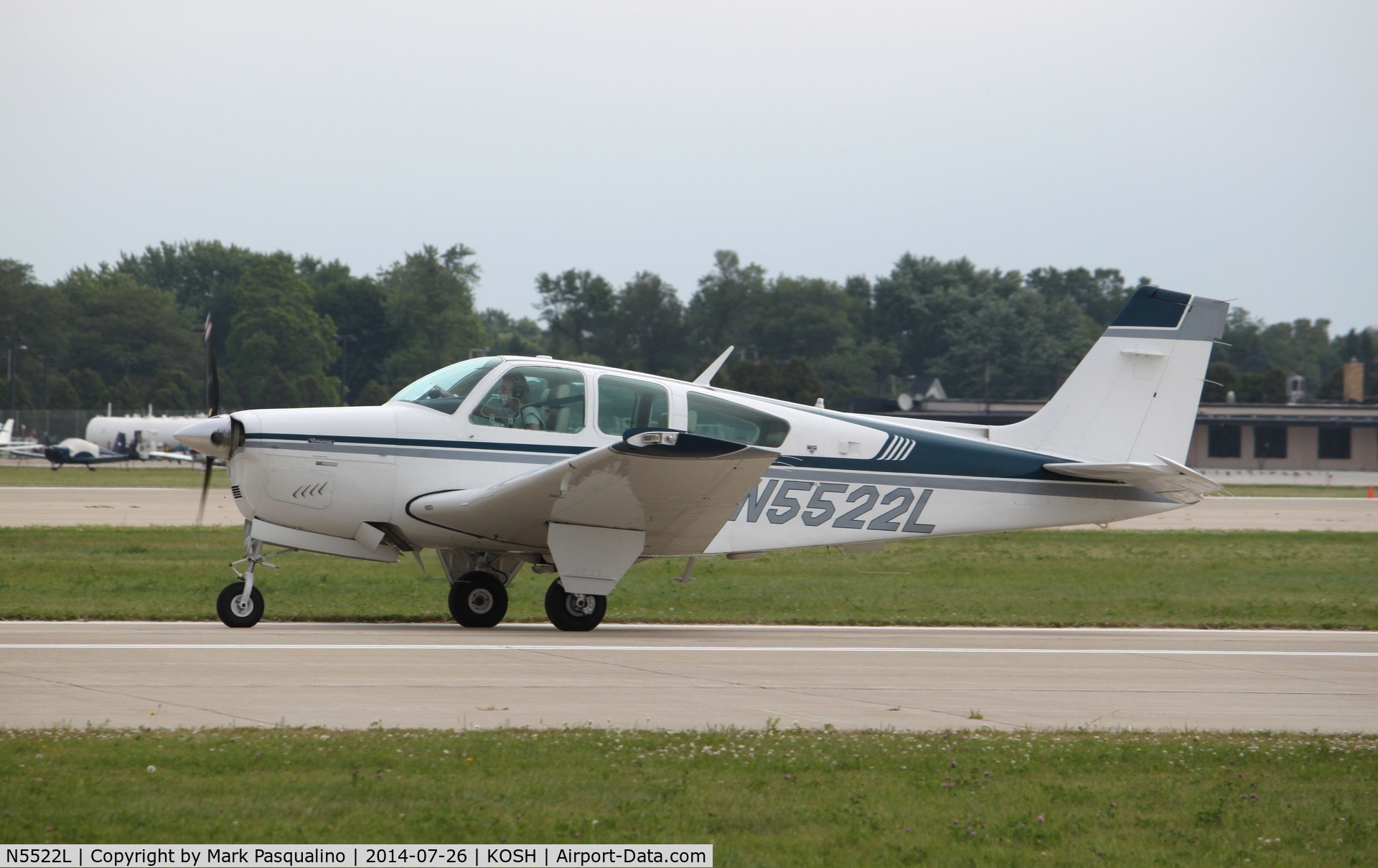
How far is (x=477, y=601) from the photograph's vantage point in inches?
472

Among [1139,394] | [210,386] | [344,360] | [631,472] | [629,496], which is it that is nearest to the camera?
[631,472]

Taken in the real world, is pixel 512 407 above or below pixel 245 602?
above

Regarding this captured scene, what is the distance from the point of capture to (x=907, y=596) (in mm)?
15438

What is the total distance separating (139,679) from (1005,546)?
1795 cm

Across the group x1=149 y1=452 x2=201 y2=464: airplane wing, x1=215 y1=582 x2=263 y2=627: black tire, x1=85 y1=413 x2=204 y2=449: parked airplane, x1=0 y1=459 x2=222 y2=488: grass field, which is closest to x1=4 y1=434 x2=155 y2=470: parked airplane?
x1=0 y1=459 x2=222 y2=488: grass field

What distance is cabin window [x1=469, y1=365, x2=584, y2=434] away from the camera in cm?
1178

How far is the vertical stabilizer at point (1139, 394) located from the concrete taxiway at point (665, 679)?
2.05 metres

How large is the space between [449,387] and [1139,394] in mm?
6963

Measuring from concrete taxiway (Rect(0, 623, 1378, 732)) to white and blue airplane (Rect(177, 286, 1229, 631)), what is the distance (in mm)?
757

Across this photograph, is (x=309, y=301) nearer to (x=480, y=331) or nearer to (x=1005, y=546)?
(x=480, y=331)

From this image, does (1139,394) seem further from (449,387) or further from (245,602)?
(245,602)

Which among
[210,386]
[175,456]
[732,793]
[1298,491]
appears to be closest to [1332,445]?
[1298,491]

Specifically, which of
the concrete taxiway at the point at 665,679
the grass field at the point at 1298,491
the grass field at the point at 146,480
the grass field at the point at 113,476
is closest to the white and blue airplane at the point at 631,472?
the concrete taxiway at the point at 665,679

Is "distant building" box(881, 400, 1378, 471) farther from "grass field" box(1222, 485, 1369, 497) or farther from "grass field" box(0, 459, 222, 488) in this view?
"grass field" box(0, 459, 222, 488)
